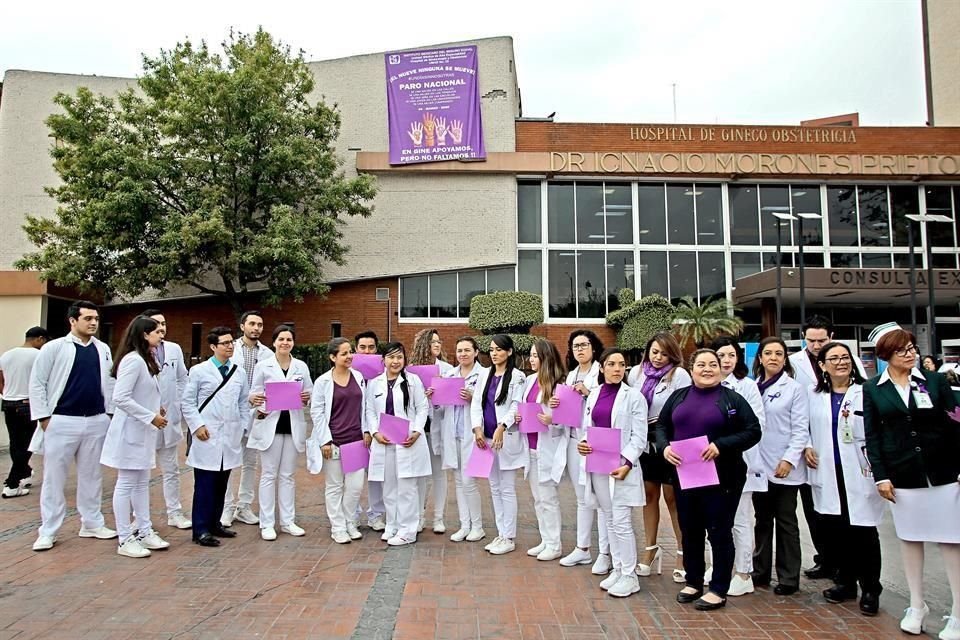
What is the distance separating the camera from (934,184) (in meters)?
24.2

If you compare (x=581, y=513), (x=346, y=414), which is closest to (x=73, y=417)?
(x=346, y=414)

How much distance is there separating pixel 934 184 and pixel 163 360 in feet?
92.9

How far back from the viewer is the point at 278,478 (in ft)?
19.6

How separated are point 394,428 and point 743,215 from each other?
21.8 meters

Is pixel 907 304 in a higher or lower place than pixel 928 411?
higher

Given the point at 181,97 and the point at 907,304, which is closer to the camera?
the point at 181,97

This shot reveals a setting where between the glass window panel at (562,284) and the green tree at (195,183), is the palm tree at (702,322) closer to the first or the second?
the glass window panel at (562,284)

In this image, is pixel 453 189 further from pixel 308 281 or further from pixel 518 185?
pixel 308 281

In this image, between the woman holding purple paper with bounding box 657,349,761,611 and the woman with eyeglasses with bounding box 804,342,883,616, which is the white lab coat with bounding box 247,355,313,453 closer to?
the woman holding purple paper with bounding box 657,349,761,611

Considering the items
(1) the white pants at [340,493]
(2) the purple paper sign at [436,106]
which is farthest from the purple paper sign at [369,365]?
(2) the purple paper sign at [436,106]

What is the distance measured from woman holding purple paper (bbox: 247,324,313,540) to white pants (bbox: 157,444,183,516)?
1.11m

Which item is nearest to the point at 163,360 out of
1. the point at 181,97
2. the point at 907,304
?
the point at 181,97

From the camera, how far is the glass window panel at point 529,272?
22969mm

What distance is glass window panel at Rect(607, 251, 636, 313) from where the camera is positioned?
23172mm
